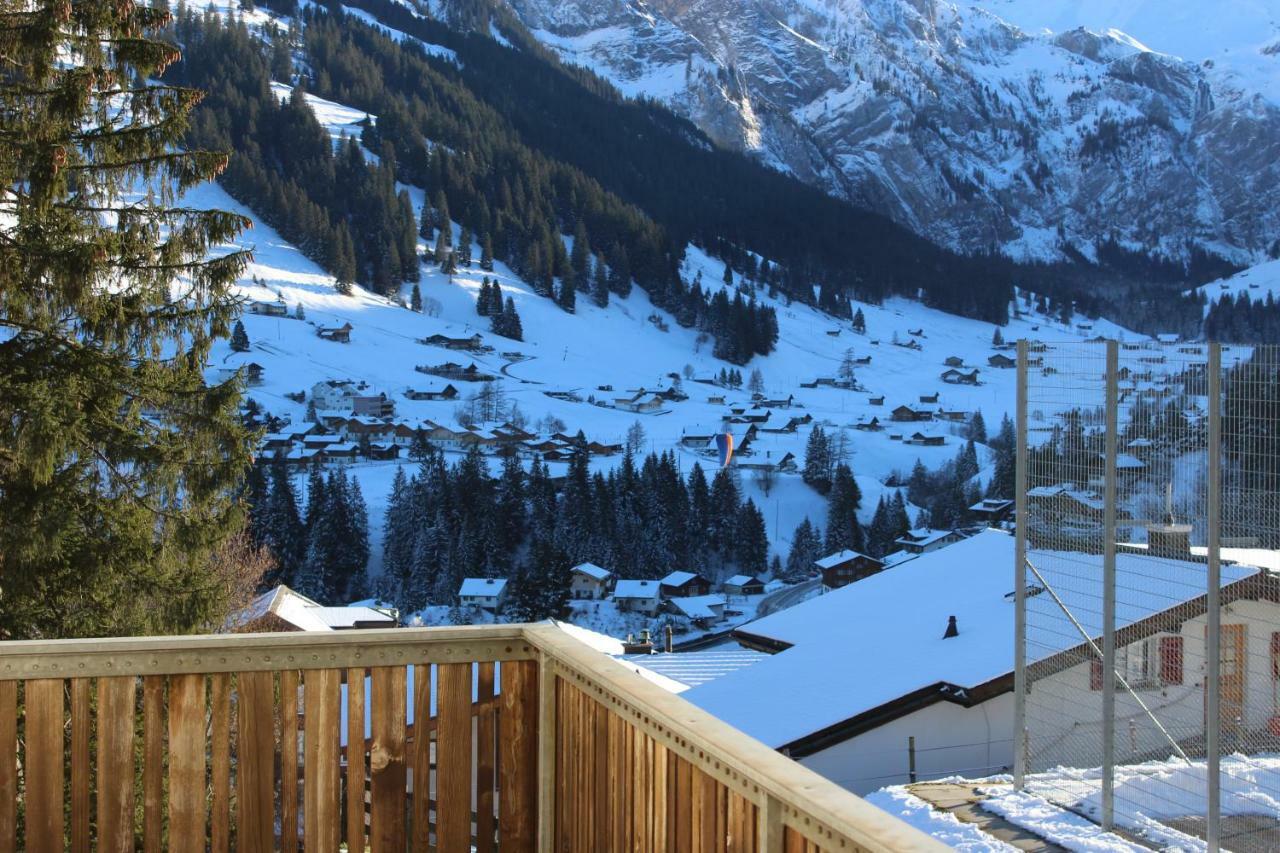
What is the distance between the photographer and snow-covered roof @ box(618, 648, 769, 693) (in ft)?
51.6

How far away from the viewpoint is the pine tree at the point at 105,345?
866 cm

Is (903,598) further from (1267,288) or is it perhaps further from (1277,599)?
(1267,288)

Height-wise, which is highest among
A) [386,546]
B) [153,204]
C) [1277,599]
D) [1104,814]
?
[153,204]

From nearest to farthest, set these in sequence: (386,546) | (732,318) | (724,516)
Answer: (386,546) < (724,516) < (732,318)

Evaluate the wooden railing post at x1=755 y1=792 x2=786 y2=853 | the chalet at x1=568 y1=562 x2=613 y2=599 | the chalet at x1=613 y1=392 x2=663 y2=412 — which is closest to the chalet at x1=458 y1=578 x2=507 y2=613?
the chalet at x1=568 y1=562 x2=613 y2=599

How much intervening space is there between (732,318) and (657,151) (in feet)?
176

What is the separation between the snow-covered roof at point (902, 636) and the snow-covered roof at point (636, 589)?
33820 millimetres

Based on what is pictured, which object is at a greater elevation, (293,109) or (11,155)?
(293,109)

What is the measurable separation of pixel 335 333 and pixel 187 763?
8846cm

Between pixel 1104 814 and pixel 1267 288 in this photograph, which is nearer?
pixel 1104 814

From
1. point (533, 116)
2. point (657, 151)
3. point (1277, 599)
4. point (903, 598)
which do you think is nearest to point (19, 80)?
point (1277, 599)

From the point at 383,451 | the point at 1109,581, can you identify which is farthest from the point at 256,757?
the point at 383,451

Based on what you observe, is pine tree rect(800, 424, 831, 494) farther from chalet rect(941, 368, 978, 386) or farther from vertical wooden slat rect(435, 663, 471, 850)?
vertical wooden slat rect(435, 663, 471, 850)

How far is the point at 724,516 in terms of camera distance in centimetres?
6166
